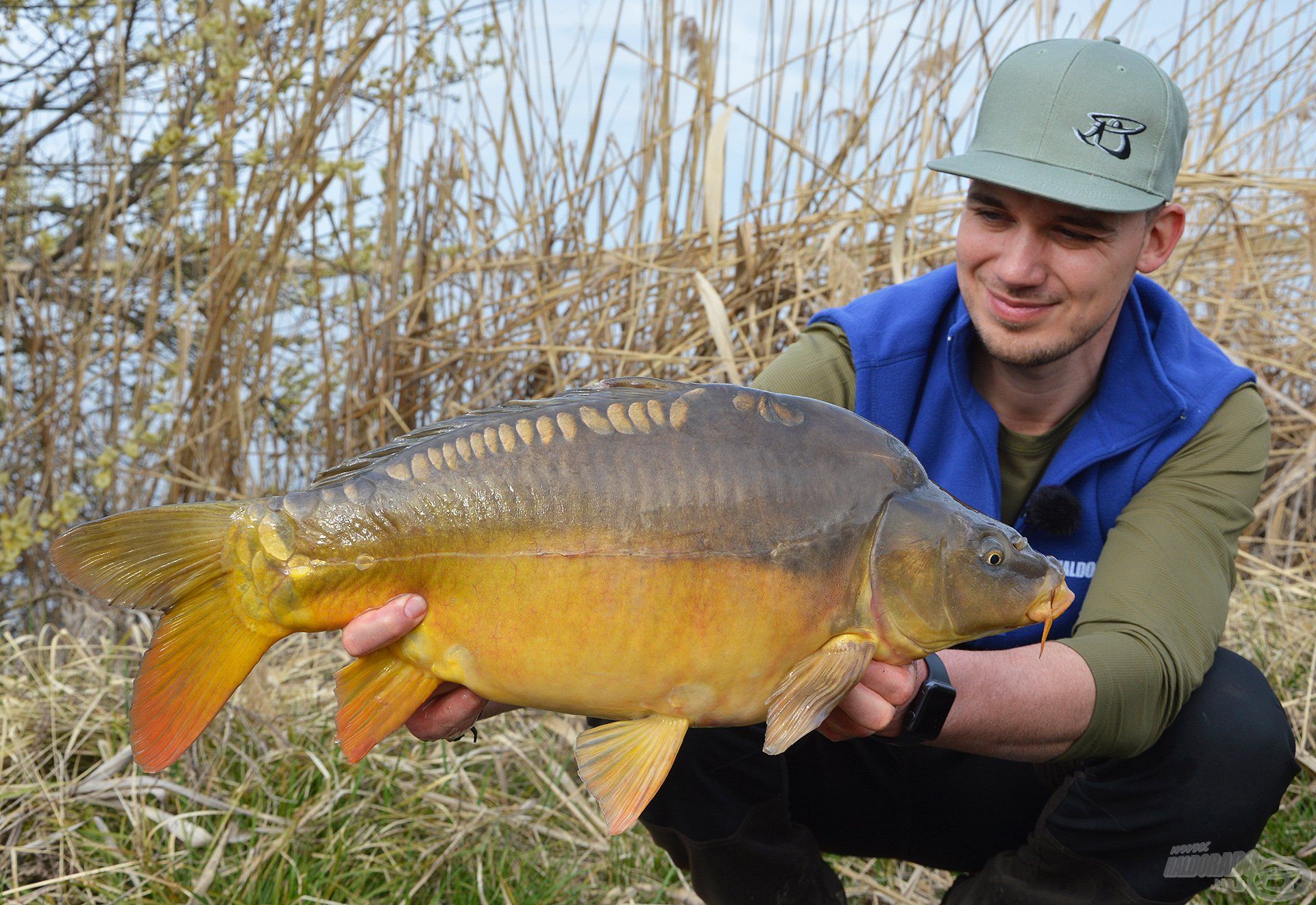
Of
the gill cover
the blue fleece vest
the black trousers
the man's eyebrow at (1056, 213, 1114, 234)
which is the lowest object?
the black trousers

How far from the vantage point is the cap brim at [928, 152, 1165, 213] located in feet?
5.09

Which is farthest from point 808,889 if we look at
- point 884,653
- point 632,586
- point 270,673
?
point 270,673

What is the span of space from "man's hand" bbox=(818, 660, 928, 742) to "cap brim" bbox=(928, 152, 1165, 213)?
0.68 m

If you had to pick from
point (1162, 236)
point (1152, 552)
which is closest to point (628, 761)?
point (1152, 552)

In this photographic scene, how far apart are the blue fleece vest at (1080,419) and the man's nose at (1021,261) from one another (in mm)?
104

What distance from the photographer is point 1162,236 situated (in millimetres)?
1747

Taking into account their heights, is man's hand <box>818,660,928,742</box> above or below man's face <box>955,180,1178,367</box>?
below

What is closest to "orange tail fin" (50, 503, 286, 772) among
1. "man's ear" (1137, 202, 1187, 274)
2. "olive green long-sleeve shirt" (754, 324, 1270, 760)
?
"olive green long-sleeve shirt" (754, 324, 1270, 760)

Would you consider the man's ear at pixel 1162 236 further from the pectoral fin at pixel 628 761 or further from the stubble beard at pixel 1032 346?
the pectoral fin at pixel 628 761

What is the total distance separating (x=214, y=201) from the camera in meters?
2.63

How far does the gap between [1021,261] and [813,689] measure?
817 mm

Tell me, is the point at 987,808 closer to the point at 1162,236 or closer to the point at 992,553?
the point at 992,553

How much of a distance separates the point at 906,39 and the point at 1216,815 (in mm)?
1866

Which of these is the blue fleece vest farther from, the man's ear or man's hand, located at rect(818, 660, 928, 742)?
man's hand, located at rect(818, 660, 928, 742)
